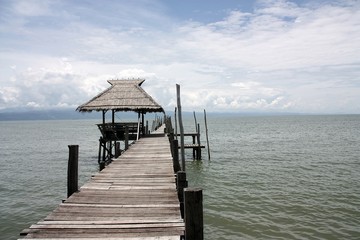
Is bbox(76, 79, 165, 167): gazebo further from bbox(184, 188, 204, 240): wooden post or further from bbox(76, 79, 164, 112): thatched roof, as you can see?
bbox(184, 188, 204, 240): wooden post

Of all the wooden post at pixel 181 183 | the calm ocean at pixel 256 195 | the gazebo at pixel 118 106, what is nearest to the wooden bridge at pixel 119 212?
the wooden post at pixel 181 183

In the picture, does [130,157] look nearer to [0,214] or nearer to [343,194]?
[0,214]

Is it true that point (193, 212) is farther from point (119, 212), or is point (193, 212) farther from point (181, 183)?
point (181, 183)

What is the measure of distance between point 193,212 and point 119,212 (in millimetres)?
1962

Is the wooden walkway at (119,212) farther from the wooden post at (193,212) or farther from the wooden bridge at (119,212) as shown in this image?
Answer: the wooden post at (193,212)

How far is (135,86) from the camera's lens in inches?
907

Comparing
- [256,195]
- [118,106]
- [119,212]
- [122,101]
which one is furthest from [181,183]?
[122,101]

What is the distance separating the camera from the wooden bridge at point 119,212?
464cm

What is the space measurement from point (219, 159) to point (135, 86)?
8205 millimetres

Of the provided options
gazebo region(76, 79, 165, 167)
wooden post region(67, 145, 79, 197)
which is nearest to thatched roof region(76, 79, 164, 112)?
gazebo region(76, 79, 165, 167)

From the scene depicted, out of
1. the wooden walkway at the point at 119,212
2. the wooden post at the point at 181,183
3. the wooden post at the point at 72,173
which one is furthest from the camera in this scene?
the wooden post at the point at 72,173

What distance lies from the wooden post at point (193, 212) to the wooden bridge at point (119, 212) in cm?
37

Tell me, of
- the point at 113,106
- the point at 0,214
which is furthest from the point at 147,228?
the point at 113,106

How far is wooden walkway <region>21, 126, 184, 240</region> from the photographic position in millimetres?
4641
